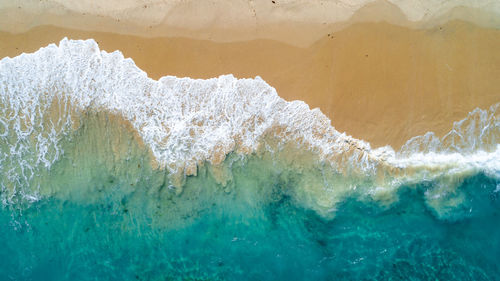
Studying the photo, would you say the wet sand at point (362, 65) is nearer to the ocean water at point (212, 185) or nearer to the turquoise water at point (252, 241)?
the ocean water at point (212, 185)

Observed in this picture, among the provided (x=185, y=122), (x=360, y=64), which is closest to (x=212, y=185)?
(x=185, y=122)

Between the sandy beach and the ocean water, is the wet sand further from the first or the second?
the ocean water

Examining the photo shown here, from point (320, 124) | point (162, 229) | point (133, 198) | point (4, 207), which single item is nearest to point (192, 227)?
point (162, 229)

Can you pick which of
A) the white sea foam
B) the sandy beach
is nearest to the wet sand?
the sandy beach

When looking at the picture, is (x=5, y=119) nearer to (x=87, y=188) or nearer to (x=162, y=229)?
(x=87, y=188)

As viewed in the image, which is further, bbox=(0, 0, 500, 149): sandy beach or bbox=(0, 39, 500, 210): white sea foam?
bbox=(0, 0, 500, 149): sandy beach

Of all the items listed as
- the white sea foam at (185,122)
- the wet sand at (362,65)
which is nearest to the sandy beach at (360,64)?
the wet sand at (362,65)

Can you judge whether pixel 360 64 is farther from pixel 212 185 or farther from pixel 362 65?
pixel 212 185
